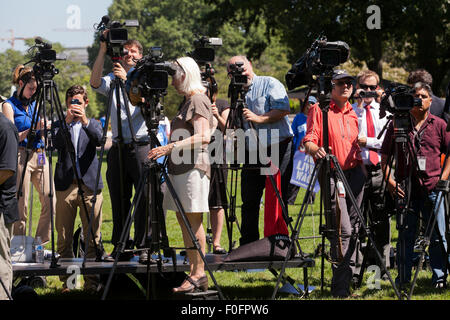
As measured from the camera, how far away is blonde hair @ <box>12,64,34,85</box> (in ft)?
25.2

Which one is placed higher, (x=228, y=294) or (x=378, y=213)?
(x=378, y=213)

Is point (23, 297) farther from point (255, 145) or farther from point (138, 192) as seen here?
point (255, 145)

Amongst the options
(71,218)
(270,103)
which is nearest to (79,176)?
(71,218)

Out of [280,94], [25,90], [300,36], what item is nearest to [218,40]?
[280,94]

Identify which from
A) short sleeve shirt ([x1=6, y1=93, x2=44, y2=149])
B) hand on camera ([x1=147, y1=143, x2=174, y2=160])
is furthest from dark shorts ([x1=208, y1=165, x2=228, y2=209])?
short sleeve shirt ([x1=6, y1=93, x2=44, y2=149])

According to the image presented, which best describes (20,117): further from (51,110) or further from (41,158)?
(51,110)

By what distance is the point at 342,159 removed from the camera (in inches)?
268

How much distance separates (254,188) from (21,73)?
2.72 metres

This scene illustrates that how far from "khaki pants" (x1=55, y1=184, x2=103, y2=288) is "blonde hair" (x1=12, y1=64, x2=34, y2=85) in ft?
4.47

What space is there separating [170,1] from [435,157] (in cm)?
8655

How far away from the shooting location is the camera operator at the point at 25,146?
7930 mm

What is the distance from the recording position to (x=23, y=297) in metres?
5.79
